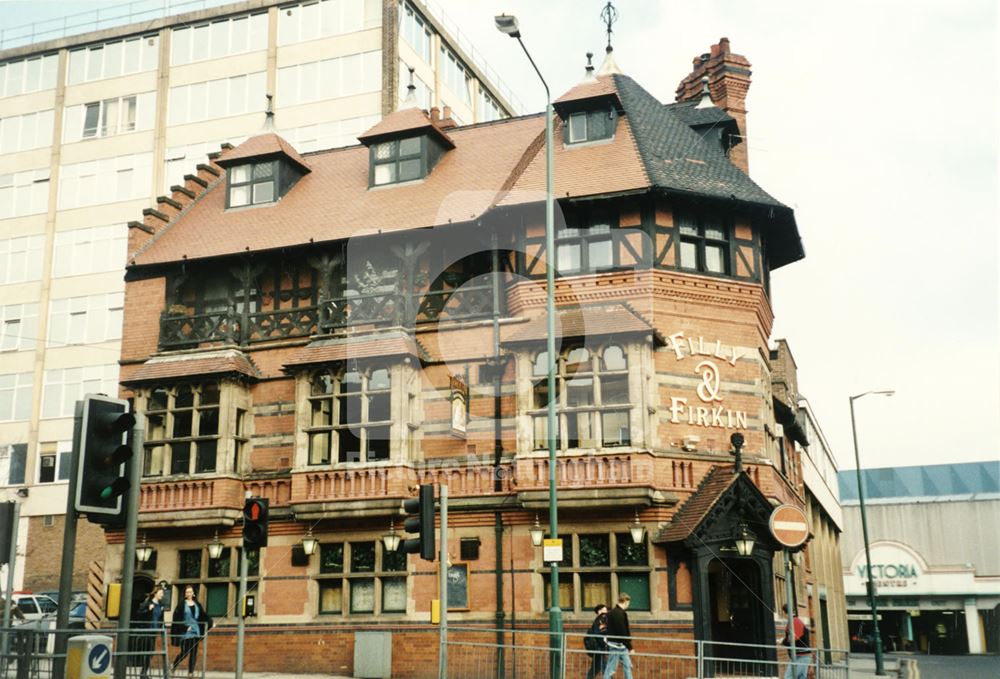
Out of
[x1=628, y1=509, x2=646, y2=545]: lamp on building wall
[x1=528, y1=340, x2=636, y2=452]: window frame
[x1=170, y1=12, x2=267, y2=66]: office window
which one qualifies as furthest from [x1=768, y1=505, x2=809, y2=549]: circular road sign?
[x1=170, y1=12, x2=267, y2=66]: office window

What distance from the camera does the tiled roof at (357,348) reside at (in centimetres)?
2583

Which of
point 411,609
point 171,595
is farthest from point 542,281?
point 171,595

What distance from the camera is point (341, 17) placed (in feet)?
171

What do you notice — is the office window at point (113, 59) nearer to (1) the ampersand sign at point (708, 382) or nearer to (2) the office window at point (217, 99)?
(2) the office window at point (217, 99)

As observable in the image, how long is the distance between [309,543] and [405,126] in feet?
38.6

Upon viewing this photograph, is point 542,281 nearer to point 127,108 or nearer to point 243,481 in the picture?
point 243,481

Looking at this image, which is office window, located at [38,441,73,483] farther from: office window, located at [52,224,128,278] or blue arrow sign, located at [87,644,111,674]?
blue arrow sign, located at [87,644,111,674]

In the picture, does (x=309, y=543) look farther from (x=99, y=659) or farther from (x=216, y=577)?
(x=99, y=659)

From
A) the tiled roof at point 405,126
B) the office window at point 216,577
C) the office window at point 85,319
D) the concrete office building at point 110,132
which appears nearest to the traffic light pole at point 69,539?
the office window at point 216,577

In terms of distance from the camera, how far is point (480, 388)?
2591cm

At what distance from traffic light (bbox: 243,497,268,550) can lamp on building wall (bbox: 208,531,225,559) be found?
36.0 feet

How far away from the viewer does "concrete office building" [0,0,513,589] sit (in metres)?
51.3

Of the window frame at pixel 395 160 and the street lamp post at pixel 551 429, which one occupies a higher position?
the window frame at pixel 395 160

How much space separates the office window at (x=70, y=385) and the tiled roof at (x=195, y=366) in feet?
81.6
